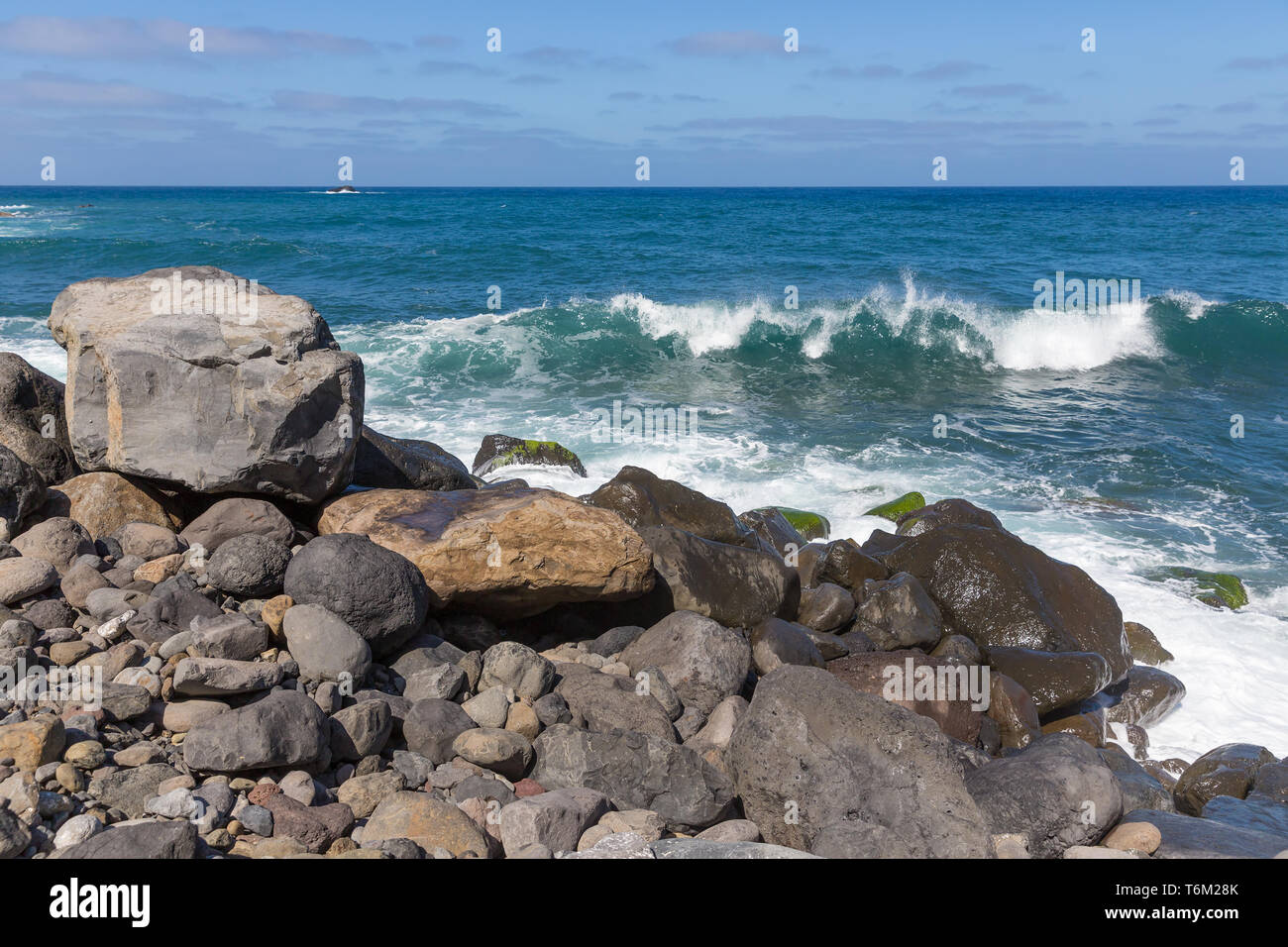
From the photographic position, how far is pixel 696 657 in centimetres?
566

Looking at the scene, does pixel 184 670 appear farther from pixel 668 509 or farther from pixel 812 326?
pixel 812 326

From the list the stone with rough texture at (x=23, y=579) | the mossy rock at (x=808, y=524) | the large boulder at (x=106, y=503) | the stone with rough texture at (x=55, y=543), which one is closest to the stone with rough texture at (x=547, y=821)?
the stone with rough texture at (x=23, y=579)

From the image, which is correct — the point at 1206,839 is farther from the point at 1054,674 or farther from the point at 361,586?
the point at 361,586

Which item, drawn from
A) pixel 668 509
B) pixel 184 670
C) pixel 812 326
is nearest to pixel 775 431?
pixel 668 509

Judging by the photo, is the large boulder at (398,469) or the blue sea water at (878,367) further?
the blue sea water at (878,367)

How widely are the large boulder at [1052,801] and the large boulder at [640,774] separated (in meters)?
1.38

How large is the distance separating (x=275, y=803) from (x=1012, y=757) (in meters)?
3.72

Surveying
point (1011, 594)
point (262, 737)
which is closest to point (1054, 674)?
point (1011, 594)

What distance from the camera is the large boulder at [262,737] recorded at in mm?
3871

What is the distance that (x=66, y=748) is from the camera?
379 centimetres

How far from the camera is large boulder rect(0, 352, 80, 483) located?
6.18m

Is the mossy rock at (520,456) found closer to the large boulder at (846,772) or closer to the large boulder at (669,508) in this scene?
the large boulder at (669,508)

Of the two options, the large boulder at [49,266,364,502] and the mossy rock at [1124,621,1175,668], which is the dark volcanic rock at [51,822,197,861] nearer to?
the large boulder at [49,266,364,502]

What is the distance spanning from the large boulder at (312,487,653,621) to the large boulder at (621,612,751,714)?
392 millimetres
